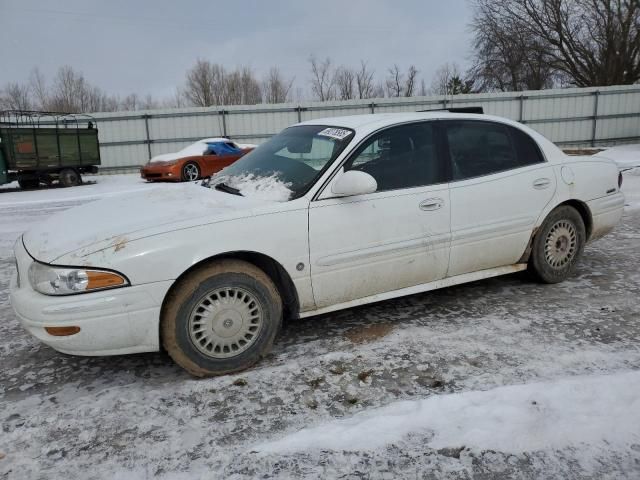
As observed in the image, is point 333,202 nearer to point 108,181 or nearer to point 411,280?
point 411,280

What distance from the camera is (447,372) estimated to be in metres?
3.02

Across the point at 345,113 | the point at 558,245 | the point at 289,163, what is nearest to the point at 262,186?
the point at 289,163

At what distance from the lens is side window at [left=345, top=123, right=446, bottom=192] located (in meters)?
3.54

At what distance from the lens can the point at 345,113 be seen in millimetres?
20688

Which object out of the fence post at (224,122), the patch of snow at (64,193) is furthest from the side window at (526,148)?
the fence post at (224,122)

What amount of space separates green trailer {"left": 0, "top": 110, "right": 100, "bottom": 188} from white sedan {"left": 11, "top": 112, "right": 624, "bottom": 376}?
495 inches

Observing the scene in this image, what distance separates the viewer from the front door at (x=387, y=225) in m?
3.30

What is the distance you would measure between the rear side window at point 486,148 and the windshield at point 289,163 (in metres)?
0.89

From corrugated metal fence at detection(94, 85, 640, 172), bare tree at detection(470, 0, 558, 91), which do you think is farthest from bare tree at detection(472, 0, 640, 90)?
corrugated metal fence at detection(94, 85, 640, 172)

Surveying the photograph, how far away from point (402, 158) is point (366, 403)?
70.3 inches

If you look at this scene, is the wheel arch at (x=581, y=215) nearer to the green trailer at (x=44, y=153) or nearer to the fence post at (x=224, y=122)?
the green trailer at (x=44, y=153)

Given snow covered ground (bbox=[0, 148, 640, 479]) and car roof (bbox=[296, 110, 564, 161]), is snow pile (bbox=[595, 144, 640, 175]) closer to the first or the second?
car roof (bbox=[296, 110, 564, 161])

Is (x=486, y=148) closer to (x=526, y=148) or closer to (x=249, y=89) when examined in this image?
(x=526, y=148)

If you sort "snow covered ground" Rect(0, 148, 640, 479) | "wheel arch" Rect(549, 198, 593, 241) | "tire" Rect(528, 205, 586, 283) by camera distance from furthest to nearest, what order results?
"wheel arch" Rect(549, 198, 593, 241), "tire" Rect(528, 205, 586, 283), "snow covered ground" Rect(0, 148, 640, 479)
